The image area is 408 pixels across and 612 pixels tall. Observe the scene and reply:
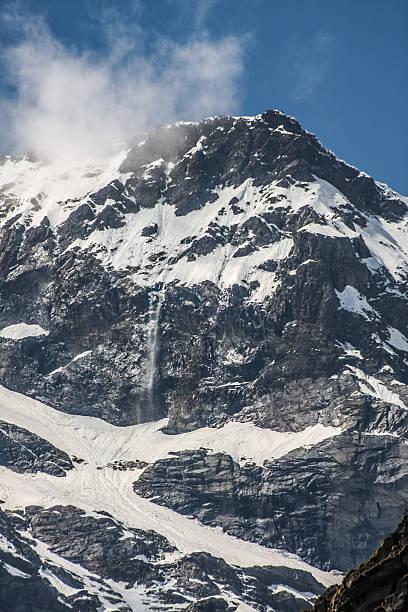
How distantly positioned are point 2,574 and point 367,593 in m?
161

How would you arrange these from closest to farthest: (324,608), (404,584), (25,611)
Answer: (404,584) < (324,608) < (25,611)

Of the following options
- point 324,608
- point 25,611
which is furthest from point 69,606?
point 324,608

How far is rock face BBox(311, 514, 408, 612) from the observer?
4412cm

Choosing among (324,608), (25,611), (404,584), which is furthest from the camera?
(25,611)

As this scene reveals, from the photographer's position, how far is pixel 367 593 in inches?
1811

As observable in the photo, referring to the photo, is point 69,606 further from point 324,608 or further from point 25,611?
point 324,608

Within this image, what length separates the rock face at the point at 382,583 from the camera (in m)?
44.1

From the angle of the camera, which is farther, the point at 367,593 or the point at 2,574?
the point at 2,574

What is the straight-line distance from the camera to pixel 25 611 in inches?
7766

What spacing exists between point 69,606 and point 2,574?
41.6 ft

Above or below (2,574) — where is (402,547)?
below

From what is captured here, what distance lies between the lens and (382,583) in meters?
45.5

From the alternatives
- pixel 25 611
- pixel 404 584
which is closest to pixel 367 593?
pixel 404 584

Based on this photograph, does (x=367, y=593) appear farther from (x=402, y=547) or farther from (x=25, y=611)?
(x=25, y=611)
